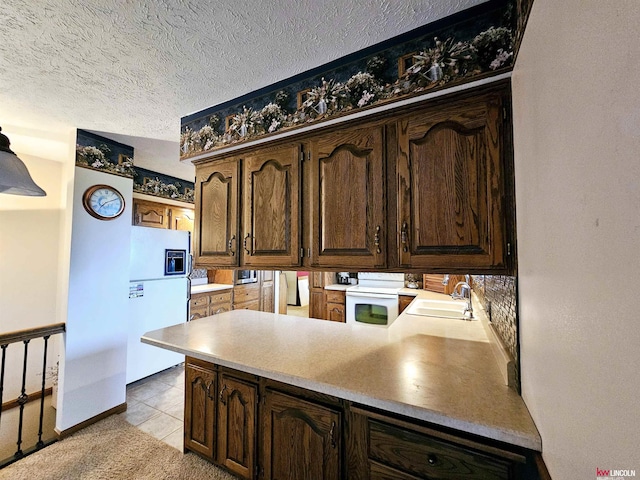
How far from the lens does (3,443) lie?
2.10 meters

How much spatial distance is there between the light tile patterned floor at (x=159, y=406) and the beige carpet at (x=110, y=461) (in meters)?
0.10

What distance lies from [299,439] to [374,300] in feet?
8.31

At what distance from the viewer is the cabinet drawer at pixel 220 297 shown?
13.1ft

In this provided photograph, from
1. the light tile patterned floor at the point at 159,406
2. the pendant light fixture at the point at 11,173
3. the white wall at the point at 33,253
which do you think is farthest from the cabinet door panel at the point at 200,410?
the white wall at the point at 33,253

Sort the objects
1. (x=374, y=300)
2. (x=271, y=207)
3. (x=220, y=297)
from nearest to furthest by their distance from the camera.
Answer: (x=271, y=207) < (x=374, y=300) < (x=220, y=297)

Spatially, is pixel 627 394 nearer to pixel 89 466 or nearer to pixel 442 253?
pixel 442 253

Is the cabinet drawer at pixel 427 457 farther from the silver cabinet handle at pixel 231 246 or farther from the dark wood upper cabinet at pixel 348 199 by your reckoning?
the silver cabinet handle at pixel 231 246

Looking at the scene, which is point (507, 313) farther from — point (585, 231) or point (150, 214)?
point (150, 214)

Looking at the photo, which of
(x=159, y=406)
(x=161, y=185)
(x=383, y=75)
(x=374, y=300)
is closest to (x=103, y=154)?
(x=161, y=185)

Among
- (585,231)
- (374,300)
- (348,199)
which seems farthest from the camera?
(374,300)

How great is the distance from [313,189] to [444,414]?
1.18 m

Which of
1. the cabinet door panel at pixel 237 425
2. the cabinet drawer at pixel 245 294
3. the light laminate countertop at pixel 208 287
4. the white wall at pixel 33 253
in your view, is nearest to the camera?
the cabinet door panel at pixel 237 425

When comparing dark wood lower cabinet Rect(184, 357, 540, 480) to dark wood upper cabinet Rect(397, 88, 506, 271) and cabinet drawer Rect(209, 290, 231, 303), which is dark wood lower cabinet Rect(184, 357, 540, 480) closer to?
dark wood upper cabinet Rect(397, 88, 506, 271)

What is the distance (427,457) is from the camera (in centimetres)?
99
